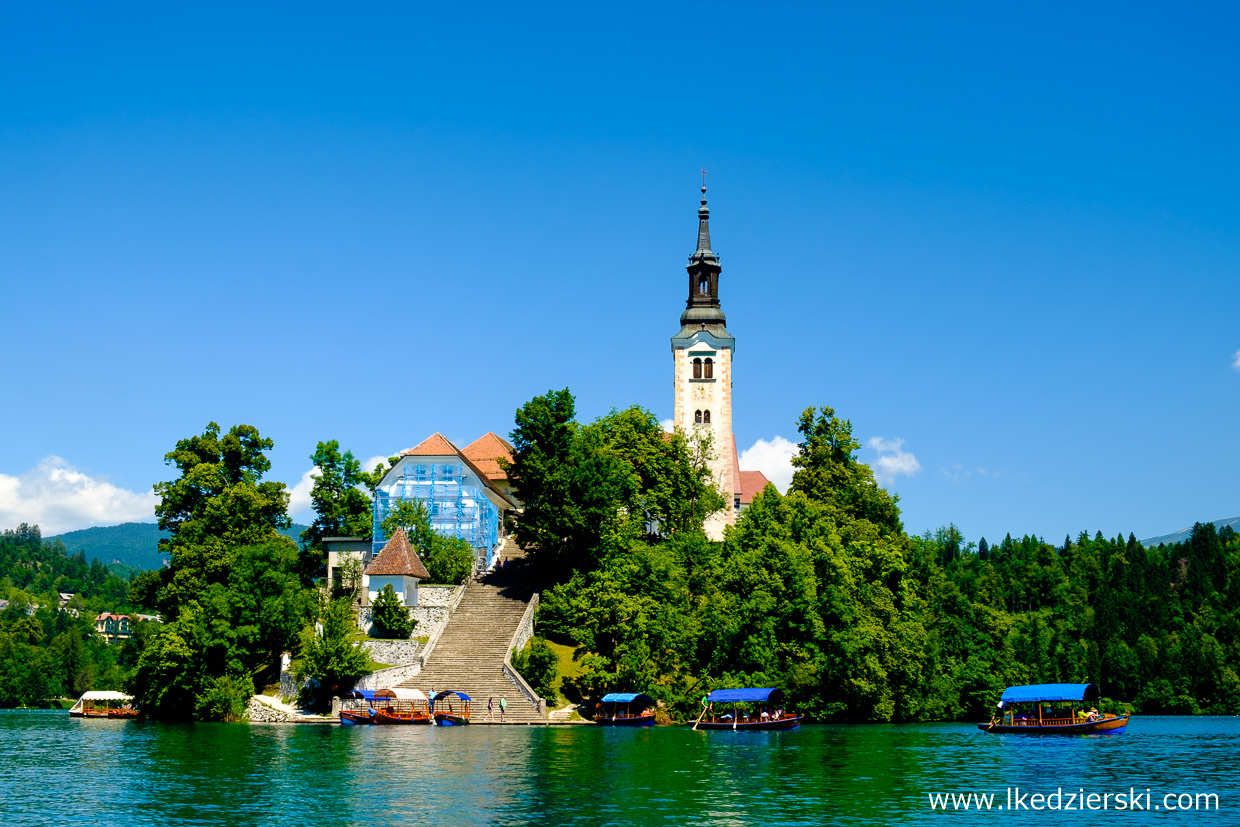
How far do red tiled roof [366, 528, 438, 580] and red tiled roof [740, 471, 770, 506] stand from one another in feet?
155

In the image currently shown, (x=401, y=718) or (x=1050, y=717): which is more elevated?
(x=1050, y=717)

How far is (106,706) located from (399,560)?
24.6 meters

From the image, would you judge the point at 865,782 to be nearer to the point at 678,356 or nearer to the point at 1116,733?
the point at 1116,733

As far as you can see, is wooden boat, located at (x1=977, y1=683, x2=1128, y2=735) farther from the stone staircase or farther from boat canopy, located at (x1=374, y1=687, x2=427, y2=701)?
boat canopy, located at (x1=374, y1=687, x2=427, y2=701)

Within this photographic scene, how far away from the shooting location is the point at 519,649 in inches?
2367

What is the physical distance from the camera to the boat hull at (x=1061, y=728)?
51.7 meters

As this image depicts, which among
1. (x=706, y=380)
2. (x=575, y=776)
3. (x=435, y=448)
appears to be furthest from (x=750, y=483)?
(x=575, y=776)

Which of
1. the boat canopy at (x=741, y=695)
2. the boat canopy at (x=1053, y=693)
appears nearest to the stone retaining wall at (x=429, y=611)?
the boat canopy at (x=741, y=695)

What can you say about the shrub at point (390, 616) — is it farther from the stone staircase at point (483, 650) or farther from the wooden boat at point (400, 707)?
the wooden boat at point (400, 707)

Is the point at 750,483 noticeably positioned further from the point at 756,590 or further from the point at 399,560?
the point at 399,560

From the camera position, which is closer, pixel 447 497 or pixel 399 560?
pixel 399 560

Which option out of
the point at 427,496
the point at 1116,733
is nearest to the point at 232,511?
the point at 427,496

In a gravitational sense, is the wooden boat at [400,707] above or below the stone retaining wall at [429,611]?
below

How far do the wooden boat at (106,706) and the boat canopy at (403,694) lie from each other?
2135 cm
